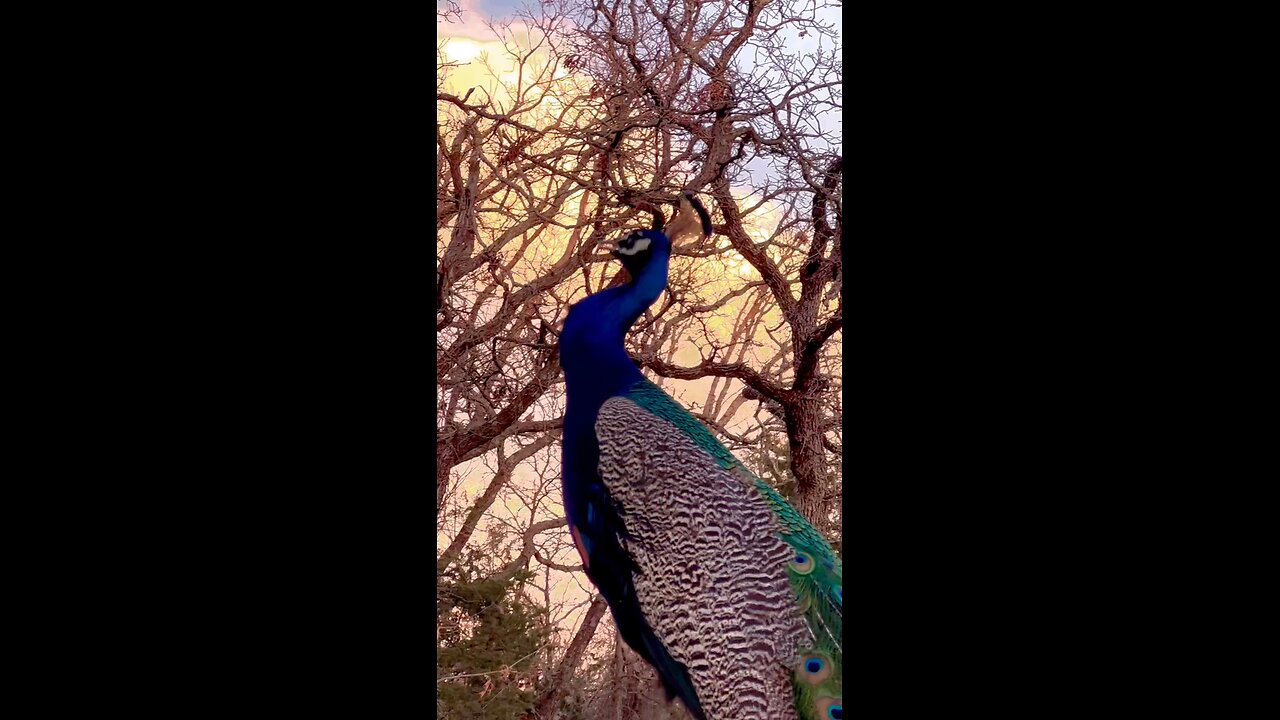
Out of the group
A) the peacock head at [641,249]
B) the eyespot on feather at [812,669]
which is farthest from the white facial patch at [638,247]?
the eyespot on feather at [812,669]

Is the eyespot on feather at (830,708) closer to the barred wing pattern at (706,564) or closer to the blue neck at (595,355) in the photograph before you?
the barred wing pattern at (706,564)

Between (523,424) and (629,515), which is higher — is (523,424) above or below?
above

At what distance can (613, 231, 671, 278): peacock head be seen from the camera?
259 centimetres

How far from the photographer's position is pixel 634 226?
2648 mm

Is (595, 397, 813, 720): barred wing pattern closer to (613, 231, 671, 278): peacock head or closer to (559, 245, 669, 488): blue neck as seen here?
(559, 245, 669, 488): blue neck

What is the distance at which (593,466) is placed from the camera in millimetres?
2432

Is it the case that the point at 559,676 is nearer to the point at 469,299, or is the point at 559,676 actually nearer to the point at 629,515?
the point at 629,515

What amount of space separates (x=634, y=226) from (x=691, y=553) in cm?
79

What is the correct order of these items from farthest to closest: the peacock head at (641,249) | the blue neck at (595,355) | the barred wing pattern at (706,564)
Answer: the peacock head at (641,249) → the blue neck at (595,355) → the barred wing pattern at (706,564)

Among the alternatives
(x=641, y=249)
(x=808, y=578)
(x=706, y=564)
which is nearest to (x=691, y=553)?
(x=706, y=564)

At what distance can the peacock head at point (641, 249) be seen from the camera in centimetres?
259

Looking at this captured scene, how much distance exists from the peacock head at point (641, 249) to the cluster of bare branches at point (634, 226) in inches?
1.7
